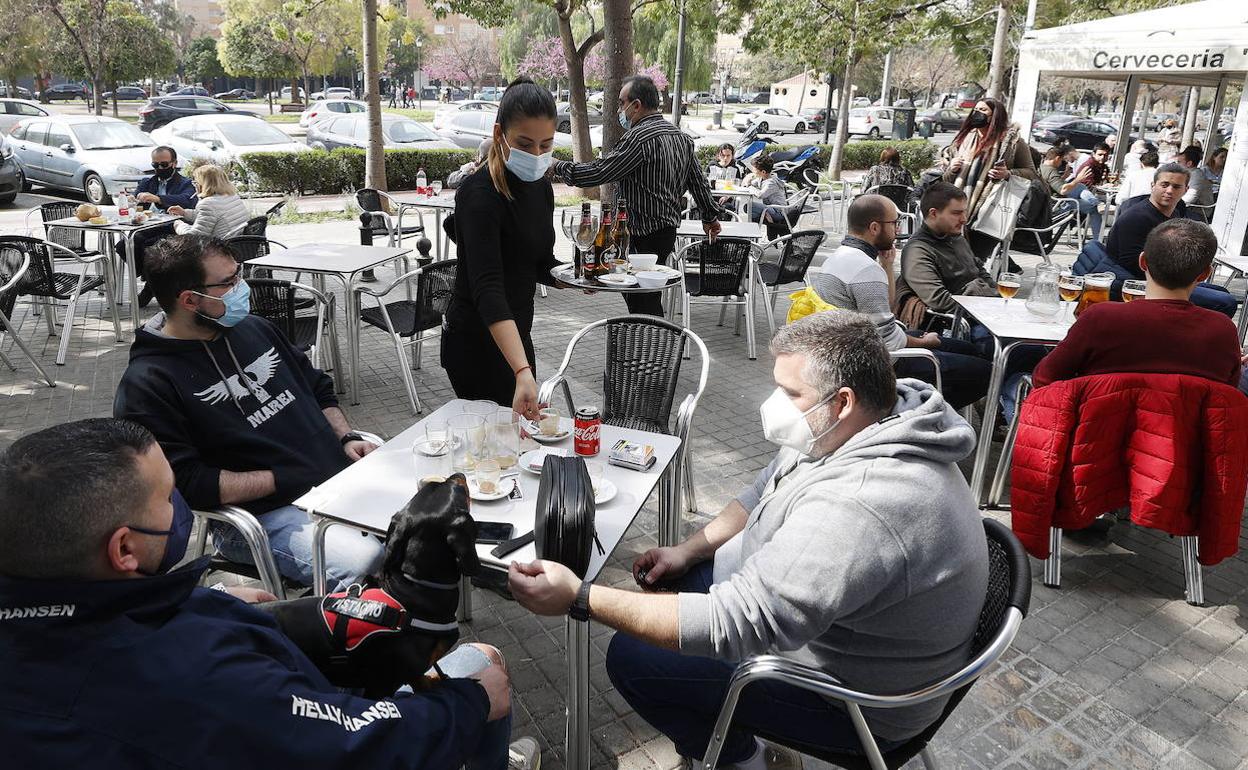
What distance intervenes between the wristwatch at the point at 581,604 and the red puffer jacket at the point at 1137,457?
232cm

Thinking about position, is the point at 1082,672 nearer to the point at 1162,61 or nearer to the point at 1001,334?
the point at 1001,334

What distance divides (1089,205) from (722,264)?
306 inches

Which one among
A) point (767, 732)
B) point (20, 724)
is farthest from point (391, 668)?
point (767, 732)

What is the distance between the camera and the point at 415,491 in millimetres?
2344

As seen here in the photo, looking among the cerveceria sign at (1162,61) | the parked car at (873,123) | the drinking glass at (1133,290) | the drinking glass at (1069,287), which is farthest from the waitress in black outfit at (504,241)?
the parked car at (873,123)

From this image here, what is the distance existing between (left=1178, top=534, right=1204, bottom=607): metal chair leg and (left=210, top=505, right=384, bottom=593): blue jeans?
336 cm

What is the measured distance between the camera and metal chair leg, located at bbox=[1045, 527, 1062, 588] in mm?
3469

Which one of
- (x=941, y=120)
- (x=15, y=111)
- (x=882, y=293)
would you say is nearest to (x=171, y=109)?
(x=15, y=111)

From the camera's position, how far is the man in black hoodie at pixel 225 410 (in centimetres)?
249

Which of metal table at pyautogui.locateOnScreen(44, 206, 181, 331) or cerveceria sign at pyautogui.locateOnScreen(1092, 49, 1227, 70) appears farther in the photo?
cerveceria sign at pyautogui.locateOnScreen(1092, 49, 1227, 70)

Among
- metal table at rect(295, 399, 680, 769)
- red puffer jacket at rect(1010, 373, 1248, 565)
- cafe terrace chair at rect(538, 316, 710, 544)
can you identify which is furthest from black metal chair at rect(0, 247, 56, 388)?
red puffer jacket at rect(1010, 373, 1248, 565)

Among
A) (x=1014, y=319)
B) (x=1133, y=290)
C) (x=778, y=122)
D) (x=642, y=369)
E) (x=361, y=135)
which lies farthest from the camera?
(x=778, y=122)

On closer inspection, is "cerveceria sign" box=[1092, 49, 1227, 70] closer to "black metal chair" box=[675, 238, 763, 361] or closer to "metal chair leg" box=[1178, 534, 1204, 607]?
"black metal chair" box=[675, 238, 763, 361]

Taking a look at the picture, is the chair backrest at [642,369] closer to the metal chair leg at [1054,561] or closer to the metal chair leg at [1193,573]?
the metal chair leg at [1054,561]
